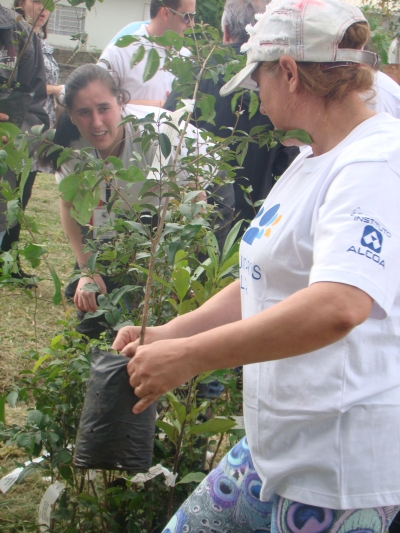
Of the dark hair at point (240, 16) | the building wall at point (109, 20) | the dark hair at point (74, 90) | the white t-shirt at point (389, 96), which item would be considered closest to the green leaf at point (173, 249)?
the white t-shirt at point (389, 96)

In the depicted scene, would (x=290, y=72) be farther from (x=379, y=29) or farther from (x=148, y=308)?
(x=379, y=29)

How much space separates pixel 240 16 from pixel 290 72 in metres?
2.28

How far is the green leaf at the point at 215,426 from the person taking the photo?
1832 millimetres

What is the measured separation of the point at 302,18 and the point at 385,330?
0.63 m

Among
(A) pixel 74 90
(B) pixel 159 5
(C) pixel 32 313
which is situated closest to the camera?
(A) pixel 74 90

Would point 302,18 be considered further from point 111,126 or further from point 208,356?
point 111,126

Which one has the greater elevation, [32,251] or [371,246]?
[371,246]

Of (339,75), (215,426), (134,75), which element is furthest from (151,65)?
(134,75)

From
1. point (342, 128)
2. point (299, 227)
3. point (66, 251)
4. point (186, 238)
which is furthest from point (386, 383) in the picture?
point (66, 251)

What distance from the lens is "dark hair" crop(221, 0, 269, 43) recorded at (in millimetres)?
3389

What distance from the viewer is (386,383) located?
124 centimetres

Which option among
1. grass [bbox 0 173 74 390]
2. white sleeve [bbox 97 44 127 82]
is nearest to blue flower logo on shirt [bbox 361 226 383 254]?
grass [bbox 0 173 74 390]

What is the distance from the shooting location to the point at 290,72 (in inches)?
51.9

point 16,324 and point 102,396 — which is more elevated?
point 102,396
